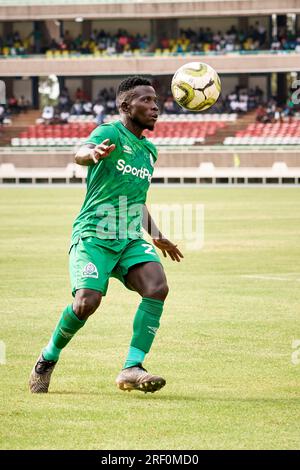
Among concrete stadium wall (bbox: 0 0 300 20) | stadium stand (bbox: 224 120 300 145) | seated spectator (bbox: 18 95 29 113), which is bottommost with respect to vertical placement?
stadium stand (bbox: 224 120 300 145)

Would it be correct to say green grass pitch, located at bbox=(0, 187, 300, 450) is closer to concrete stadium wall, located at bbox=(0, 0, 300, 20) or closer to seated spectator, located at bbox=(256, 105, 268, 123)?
seated spectator, located at bbox=(256, 105, 268, 123)

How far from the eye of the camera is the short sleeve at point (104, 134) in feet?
27.4

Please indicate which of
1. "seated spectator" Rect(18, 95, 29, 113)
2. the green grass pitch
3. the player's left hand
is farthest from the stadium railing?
the player's left hand

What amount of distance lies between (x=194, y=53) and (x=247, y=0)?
435 centimetres

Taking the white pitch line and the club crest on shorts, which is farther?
the white pitch line

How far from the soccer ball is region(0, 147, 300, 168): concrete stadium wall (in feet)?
148

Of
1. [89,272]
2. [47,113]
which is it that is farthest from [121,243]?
[47,113]

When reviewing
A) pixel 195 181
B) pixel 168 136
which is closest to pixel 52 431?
pixel 195 181

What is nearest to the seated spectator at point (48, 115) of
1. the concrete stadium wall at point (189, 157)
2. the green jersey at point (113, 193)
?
the concrete stadium wall at point (189, 157)

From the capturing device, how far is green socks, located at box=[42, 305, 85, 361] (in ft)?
27.2

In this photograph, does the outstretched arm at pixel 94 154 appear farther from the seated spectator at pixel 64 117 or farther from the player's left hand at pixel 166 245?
the seated spectator at pixel 64 117

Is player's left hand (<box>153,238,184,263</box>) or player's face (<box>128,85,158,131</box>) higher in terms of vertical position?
player's face (<box>128,85,158,131</box>)
